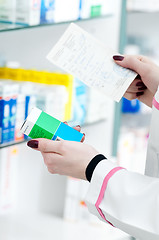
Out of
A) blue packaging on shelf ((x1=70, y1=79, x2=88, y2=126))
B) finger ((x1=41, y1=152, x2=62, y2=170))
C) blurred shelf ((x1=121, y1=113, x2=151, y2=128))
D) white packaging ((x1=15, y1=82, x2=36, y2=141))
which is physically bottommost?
blurred shelf ((x1=121, y1=113, x2=151, y2=128))

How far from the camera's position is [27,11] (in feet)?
5.83

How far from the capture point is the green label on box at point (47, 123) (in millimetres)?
1403

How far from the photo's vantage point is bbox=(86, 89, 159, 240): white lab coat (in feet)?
4.21

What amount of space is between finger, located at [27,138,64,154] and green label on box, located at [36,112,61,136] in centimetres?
5

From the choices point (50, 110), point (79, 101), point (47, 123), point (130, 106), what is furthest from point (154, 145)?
point (130, 106)

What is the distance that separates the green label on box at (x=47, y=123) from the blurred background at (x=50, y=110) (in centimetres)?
36

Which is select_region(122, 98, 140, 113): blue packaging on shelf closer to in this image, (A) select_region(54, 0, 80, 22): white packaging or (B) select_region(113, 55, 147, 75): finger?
(A) select_region(54, 0, 80, 22): white packaging

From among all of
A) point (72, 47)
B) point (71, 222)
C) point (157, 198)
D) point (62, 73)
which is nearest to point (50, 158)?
point (157, 198)

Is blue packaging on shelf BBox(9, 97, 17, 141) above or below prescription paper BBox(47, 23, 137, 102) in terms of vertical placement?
below

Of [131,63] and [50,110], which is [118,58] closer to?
[131,63]

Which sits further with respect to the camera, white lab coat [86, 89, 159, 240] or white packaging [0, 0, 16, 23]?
white packaging [0, 0, 16, 23]

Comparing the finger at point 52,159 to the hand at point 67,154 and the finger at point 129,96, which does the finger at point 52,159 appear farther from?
the finger at point 129,96

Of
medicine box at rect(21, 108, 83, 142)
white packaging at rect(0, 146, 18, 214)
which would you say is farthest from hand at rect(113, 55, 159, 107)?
white packaging at rect(0, 146, 18, 214)

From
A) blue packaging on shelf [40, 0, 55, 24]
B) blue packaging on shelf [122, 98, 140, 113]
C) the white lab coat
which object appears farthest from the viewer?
blue packaging on shelf [122, 98, 140, 113]
